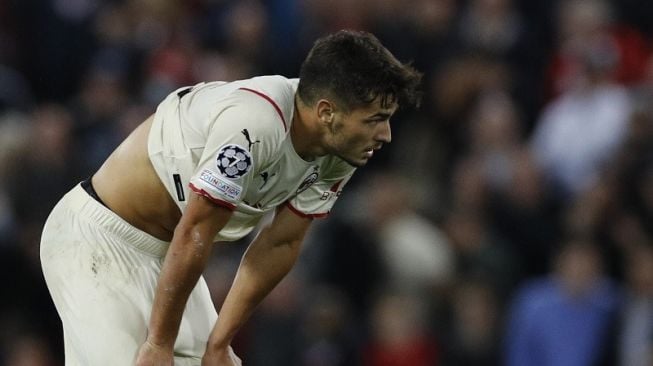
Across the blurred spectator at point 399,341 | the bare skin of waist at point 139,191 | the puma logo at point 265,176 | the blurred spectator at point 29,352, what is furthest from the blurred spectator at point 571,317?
the puma logo at point 265,176

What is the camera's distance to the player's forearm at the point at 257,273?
695 centimetres

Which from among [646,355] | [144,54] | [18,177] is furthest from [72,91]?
[646,355]

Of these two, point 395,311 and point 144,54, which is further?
point 144,54

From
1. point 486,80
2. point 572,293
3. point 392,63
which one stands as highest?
point 392,63

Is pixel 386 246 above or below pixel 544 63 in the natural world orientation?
below

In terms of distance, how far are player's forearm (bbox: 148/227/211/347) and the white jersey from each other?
7.5 inches

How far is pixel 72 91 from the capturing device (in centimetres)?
1297

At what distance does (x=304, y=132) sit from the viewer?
Answer: 6387 millimetres

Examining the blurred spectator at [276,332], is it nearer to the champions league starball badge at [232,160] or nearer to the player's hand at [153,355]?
the player's hand at [153,355]

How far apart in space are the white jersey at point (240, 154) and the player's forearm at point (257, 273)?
199 millimetres

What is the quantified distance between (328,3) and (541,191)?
2.59m

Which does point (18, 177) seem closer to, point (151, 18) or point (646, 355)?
point (151, 18)

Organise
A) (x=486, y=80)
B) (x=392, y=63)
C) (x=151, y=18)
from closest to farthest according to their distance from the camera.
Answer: (x=392, y=63), (x=486, y=80), (x=151, y=18)

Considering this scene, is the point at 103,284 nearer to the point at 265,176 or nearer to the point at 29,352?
the point at 265,176
